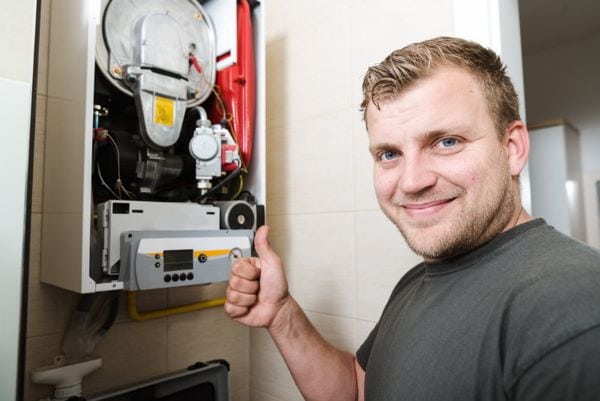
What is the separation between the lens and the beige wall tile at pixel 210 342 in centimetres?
134

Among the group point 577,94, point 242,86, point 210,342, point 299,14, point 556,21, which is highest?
point 556,21

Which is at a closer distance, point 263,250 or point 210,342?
point 263,250

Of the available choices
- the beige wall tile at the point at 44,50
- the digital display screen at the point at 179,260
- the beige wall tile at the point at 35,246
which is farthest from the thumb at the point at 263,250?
the beige wall tile at the point at 44,50

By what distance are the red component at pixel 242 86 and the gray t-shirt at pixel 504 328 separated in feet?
2.37

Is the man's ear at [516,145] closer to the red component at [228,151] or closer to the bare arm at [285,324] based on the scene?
the bare arm at [285,324]

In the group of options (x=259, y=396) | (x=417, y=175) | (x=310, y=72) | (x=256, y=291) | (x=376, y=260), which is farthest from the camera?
(x=259, y=396)

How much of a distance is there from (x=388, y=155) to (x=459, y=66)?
7.7 inches

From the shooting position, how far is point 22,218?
53 cm

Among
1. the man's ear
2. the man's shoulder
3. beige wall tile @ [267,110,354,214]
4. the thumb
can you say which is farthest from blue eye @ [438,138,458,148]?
beige wall tile @ [267,110,354,214]

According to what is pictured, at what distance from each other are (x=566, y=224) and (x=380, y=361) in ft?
7.23

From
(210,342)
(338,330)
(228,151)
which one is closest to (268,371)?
(210,342)

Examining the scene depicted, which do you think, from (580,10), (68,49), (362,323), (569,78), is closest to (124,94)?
(68,49)

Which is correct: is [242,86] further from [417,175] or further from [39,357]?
[39,357]

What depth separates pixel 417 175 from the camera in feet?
2.08
